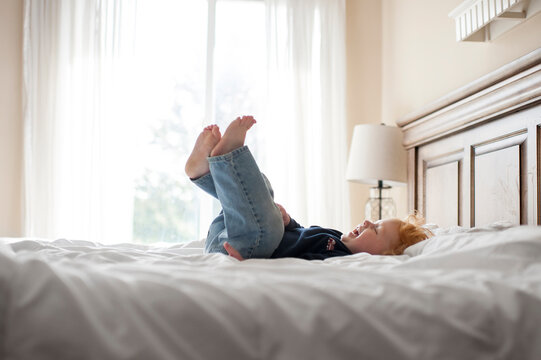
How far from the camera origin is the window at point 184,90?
3.81 metres

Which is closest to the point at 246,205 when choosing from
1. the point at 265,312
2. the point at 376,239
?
the point at 376,239

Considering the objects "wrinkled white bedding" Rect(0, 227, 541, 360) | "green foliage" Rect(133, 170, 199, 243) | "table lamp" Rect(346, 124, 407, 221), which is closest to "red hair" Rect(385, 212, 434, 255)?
"wrinkled white bedding" Rect(0, 227, 541, 360)

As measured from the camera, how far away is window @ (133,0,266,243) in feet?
12.5

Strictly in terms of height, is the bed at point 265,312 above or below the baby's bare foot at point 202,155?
below

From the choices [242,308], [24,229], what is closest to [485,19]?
[242,308]

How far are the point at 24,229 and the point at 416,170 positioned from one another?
2.45 meters

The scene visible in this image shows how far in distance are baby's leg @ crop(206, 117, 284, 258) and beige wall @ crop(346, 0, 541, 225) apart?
48.6 inches

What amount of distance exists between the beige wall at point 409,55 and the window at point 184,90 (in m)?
0.70

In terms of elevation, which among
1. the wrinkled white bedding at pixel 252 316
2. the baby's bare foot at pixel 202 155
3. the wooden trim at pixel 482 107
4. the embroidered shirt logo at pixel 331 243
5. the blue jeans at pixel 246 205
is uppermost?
the wooden trim at pixel 482 107

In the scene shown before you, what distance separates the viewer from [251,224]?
1.51 m

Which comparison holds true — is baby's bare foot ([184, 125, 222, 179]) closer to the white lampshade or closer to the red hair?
the red hair

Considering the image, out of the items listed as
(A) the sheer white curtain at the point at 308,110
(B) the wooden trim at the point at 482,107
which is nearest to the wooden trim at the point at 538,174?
(B) the wooden trim at the point at 482,107

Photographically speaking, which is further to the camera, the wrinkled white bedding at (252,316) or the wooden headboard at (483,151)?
the wooden headboard at (483,151)

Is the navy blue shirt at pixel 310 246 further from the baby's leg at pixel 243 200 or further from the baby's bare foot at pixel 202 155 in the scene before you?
the baby's bare foot at pixel 202 155
